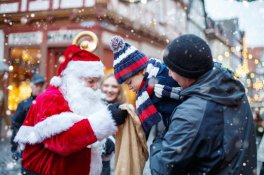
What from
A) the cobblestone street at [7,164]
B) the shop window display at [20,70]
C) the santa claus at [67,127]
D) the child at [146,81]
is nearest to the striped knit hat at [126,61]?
the child at [146,81]

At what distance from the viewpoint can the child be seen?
6.92ft

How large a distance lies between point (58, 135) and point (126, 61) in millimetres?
812

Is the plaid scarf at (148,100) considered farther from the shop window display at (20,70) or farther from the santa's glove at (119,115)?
the shop window display at (20,70)

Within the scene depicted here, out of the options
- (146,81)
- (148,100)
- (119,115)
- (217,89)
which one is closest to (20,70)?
(119,115)

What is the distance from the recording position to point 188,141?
1681 millimetres

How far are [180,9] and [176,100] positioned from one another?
65.6 feet

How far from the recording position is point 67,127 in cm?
260

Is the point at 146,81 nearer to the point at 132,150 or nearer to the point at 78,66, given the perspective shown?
the point at 132,150

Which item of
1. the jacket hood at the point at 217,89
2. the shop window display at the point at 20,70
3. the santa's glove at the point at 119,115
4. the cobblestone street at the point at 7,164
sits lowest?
the cobblestone street at the point at 7,164

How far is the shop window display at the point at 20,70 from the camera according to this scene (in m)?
13.3

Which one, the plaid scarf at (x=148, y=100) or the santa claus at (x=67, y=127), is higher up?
the plaid scarf at (x=148, y=100)

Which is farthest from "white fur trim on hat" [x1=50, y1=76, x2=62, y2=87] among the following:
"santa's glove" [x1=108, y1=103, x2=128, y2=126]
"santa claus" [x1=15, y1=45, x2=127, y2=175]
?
"santa's glove" [x1=108, y1=103, x2=128, y2=126]

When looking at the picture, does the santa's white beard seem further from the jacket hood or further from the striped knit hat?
the jacket hood

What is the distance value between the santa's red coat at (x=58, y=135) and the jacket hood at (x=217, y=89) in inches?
36.2
